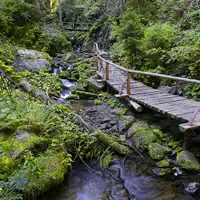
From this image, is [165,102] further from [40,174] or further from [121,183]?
[40,174]

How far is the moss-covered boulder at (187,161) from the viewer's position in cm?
460

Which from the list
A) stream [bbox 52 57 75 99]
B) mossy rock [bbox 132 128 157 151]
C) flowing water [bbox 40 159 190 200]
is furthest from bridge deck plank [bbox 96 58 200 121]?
stream [bbox 52 57 75 99]

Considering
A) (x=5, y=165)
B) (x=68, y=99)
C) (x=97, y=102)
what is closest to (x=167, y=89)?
(x=97, y=102)

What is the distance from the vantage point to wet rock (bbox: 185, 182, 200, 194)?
13.3 ft

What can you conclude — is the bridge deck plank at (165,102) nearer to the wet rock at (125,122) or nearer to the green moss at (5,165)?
the wet rock at (125,122)

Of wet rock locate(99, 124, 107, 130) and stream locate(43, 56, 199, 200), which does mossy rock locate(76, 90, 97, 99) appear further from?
stream locate(43, 56, 199, 200)

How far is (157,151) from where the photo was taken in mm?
5273

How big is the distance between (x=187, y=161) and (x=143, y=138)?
4.59 ft

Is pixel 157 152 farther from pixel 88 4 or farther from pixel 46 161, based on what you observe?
pixel 88 4

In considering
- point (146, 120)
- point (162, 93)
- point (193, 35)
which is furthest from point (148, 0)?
point (146, 120)

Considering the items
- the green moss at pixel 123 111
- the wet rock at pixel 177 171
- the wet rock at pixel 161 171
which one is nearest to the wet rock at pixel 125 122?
the green moss at pixel 123 111

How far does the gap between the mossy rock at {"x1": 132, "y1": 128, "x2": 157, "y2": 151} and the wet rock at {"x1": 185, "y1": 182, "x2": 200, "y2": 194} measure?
1567mm

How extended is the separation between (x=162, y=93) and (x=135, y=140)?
213 centimetres

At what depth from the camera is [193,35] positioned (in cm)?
681
